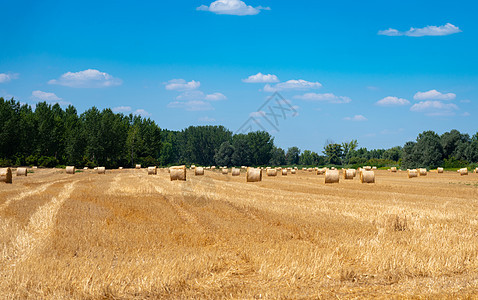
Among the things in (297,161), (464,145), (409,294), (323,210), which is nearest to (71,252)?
(409,294)

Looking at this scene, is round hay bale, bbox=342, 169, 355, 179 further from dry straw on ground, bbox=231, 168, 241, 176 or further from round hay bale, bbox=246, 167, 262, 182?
dry straw on ground, bbox=231, 168, 241, 176

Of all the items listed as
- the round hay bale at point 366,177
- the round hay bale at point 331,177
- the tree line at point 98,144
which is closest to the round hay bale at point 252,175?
the round hay bale at point 331,177

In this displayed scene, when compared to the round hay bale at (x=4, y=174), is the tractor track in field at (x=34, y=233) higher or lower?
lower

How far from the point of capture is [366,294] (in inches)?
247

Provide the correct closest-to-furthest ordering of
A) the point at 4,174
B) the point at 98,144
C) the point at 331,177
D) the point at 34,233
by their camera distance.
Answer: the point at 34,233
the point at 4,174
the point at 331,177
the point at 98,144

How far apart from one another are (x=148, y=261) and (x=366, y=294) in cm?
346

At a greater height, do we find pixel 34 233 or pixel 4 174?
pixel 4 174

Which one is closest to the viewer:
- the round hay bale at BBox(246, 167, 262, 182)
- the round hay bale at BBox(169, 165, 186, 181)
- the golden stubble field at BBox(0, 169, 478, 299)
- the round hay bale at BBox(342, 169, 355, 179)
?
the golden stubble field at BBox(0, 169, 478, 299)

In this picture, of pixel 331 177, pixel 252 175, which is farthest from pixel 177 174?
pixel 331 177

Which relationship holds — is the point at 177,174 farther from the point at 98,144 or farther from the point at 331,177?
the point at 98,144

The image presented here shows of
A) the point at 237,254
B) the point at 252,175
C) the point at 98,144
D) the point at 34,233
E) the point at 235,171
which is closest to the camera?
the point at 237,254

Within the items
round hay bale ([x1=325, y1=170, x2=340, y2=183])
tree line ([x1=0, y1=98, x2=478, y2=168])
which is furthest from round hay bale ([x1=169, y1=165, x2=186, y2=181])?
tree line ([x1=0, y1=98, x2=478, y2=168])

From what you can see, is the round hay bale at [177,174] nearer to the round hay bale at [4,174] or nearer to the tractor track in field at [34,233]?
the round hay bale at [4,174]

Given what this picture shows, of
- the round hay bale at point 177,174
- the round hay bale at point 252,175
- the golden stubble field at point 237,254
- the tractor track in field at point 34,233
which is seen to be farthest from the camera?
the round hay bale at point 252,175
